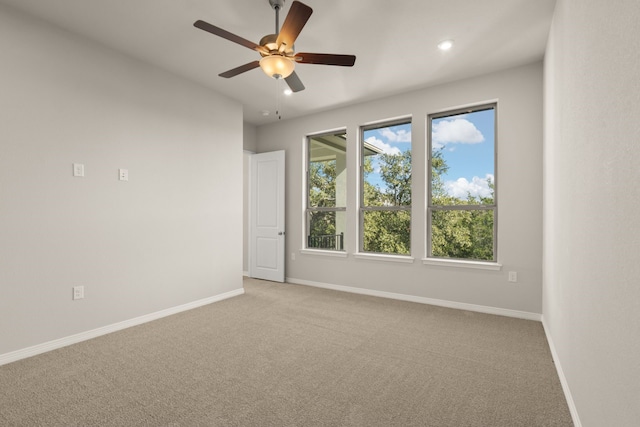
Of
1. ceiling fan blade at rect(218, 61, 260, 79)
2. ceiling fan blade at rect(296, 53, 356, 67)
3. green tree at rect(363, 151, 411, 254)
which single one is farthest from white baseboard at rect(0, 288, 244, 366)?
ceiling fan blade at rect(296, 53, 356, 67)

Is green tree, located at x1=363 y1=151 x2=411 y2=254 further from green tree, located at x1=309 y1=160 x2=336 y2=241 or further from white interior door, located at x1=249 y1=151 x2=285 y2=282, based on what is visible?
white interior door, located at x1=249 y1=151 x2=285 y2=282

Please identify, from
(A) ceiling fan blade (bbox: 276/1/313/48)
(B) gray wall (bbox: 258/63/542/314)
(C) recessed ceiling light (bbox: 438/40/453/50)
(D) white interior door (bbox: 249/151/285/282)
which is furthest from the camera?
(D) white interior door (bbox: 249/151/285/282)

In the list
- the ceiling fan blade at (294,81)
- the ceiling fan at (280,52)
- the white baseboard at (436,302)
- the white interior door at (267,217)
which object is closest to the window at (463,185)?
the white baseboard at (436,302)

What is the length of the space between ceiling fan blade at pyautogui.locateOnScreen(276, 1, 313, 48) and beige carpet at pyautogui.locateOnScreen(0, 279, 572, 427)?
2.35 meters

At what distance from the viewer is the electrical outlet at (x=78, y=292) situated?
9.56 feet

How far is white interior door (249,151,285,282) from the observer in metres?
5.45

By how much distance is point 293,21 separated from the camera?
2.08 m

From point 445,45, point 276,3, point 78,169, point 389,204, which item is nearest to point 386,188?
point 389,204

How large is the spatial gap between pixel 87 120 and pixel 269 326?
260cm

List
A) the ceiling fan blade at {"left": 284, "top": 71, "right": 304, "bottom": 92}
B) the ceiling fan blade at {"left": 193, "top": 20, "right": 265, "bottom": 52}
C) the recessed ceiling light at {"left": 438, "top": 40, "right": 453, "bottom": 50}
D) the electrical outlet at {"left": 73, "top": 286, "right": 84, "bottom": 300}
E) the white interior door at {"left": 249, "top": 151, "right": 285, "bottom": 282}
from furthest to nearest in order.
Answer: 1. the white interior door at {"left": 249, "top": 151, "right": 285, "bottom": 282}
2. the recessed ceiling light at {"left": 438, "top": 40, "right": 453, "bottom": 50}
3. the electrical outlet at {"left": 73, "top": 286, "right": 84, "bottom": 300}
4. the ceiling fan blade at {"left": 284, "top": 71, "right": 304, "bottom": 92}
5. the ceiling fan blade at {"left": 193, "top": 20, "right": 265, "bottom": 52}

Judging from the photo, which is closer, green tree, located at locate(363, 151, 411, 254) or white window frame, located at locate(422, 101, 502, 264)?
white window frame, located at locate(422, 101, 502, 264)

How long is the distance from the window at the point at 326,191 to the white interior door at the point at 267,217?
48 centimetres

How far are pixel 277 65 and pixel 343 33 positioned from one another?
0.92 meters

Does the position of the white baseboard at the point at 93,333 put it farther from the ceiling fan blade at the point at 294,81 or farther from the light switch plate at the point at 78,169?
the ceiling fan blade at the point at 294,81
